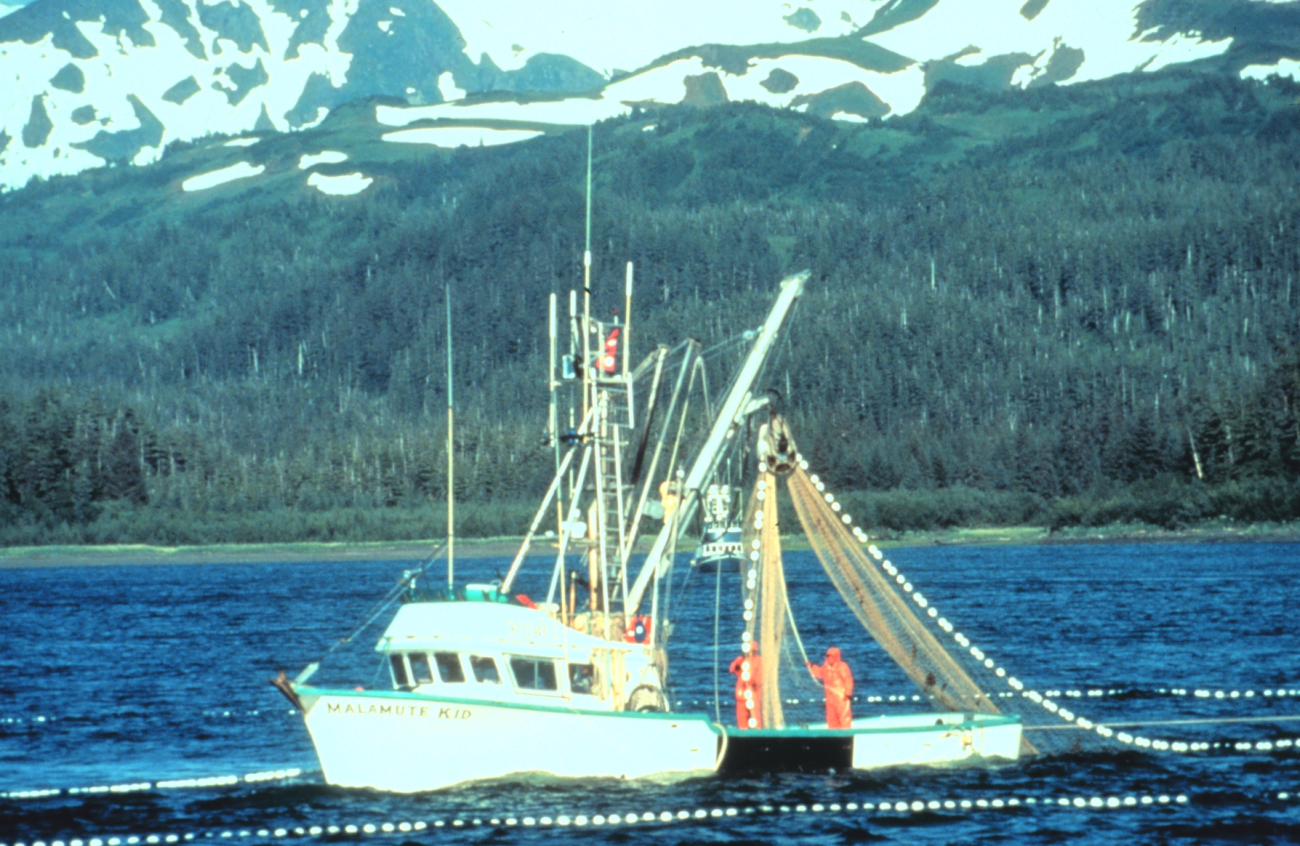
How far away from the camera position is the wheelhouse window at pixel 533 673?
1617 inches

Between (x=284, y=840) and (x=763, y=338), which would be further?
(x=763, y=338)

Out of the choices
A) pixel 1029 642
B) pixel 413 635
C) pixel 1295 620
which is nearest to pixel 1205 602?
pixel 1295 620

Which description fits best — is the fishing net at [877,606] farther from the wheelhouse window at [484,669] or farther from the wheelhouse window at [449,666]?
the wheelhouse window at [449,666]

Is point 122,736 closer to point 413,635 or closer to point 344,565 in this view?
point 413,635

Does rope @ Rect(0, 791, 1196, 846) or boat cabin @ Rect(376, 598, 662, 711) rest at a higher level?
boat cabin @ Rect(376, 598, 662, 711)

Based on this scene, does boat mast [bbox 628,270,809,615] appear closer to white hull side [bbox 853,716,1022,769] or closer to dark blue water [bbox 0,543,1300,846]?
dark blue water [bbox 0,543,1300,846]

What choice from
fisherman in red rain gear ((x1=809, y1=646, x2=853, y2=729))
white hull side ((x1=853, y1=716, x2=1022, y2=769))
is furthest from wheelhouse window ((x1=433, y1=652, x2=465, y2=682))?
white hull side ((x1=853, y1=716, x2=1022, y2=769))

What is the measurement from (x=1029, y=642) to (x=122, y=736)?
43.4 m

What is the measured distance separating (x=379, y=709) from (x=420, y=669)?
142cm

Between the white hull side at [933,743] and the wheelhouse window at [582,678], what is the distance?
6703 mm

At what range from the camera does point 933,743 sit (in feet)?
144

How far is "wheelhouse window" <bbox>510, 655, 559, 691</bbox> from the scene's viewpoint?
41.1m

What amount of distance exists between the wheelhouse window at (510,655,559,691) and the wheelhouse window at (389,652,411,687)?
2.52 meters

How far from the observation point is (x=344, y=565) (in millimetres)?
191375
